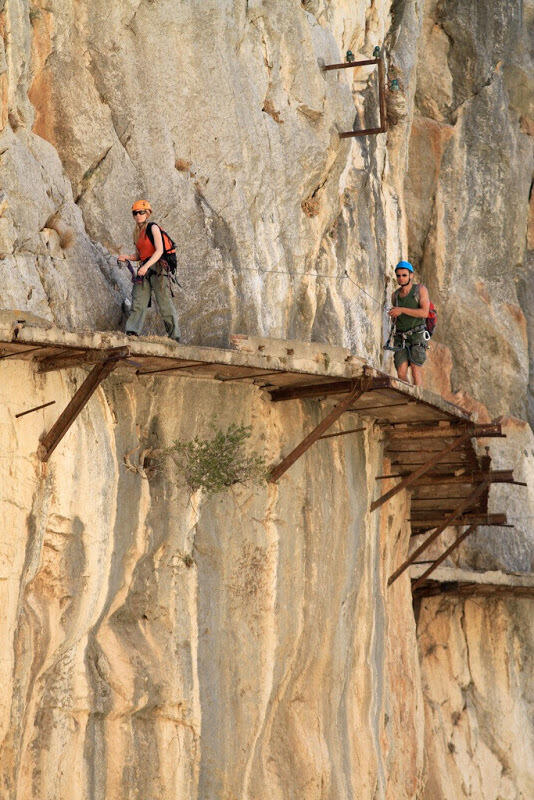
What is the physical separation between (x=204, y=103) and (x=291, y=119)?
4.63 ft

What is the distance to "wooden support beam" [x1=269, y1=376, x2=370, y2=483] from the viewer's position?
15930 mm

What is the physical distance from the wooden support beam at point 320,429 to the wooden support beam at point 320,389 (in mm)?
66

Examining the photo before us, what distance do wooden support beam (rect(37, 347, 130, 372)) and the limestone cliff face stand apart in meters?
0.19

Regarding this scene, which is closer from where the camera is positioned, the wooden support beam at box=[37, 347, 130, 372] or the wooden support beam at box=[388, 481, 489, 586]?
the wooden support beam at box=[37, 347, 130, 372]

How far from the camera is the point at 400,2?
80.7ft

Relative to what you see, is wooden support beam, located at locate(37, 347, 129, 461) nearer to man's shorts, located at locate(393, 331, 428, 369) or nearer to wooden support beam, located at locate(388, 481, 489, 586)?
man's shorts, located at locate(393, 331, 428, 369)

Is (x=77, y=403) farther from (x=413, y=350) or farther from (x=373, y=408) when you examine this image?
(x=413, y=350)

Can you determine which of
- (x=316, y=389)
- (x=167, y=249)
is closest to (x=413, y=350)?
(x=316, y=389)

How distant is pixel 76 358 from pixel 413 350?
19.5 ft

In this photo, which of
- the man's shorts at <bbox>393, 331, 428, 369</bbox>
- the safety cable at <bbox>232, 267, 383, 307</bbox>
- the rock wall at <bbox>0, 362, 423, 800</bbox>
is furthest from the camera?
the man's shorts at <bbox>393, 331, 428, 369</bbox>

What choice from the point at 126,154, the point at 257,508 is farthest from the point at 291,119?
the point at 257,508

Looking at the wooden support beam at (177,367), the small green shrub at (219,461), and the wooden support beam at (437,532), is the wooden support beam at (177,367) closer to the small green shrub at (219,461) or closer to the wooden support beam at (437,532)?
the small green shrub at (219,461)

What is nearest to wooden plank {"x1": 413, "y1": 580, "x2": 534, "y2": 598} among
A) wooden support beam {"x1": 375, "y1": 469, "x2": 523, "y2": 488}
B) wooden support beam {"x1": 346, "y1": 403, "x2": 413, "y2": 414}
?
wooden support beam {"x1": 375, "y1": 469, "x2": 523, "y2": 488}

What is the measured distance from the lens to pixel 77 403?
46.6ft
